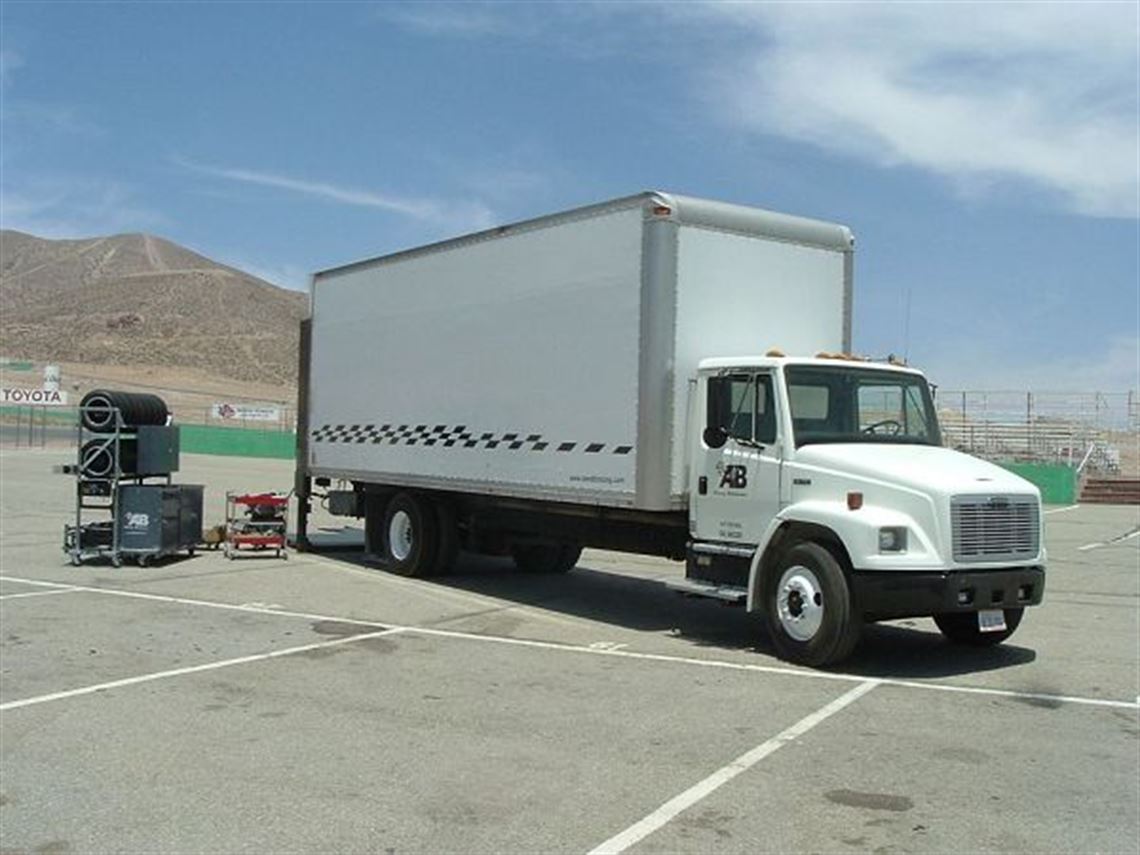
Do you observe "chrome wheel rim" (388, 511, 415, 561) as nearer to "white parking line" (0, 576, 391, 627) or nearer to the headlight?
"white parking line" (0, 576, 391, 627)

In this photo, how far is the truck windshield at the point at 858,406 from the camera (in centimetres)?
995

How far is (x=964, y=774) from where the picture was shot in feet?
20.7

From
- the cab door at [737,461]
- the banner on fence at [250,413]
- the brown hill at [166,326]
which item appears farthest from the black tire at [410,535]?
the brown hill at [166,326]

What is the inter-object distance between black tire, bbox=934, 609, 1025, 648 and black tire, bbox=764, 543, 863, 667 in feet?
3.68

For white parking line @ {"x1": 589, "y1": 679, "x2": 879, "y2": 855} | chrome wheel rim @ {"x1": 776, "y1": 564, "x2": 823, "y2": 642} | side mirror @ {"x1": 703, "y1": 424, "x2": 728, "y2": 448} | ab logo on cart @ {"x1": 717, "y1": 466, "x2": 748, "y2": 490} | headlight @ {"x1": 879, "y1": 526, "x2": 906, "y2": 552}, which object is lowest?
white parking line @ {"x1": 589, "y1": 679, "x2": 879, "y2": 855}

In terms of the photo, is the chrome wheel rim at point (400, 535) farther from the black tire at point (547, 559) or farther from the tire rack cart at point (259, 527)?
the tire rack cart at point (259, 527)

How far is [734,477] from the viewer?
1015 cm

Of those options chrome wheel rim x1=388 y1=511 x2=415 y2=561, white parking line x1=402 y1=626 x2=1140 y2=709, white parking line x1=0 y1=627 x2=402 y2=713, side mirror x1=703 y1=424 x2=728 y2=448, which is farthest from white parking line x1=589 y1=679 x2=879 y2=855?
chrome wheel rim x1=388 y1=511 x2=415 y2=561

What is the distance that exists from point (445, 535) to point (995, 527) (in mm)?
7286

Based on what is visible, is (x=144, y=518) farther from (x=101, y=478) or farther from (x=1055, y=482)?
(x=1055, y=482)

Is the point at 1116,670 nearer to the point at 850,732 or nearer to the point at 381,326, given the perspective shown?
the point at 850,732

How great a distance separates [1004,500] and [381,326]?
28.4 ft

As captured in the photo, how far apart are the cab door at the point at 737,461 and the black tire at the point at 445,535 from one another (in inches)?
186

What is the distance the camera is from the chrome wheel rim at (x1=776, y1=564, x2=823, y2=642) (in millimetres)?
9188
